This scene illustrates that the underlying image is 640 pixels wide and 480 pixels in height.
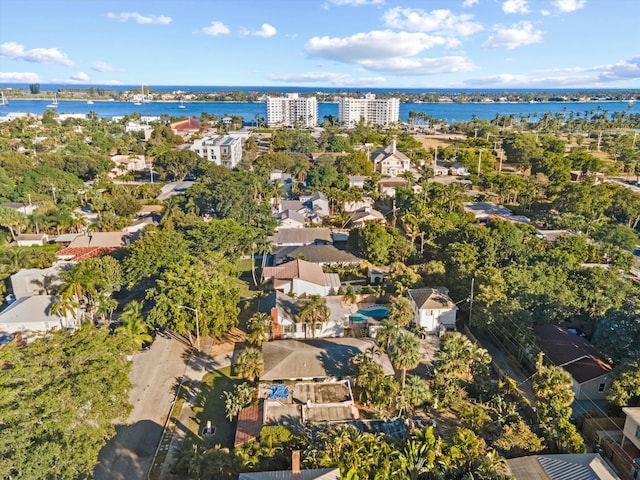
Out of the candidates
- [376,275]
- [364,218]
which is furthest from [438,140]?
[376,275]

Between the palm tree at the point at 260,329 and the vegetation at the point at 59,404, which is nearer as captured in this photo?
the vegetation at the point at 59,404

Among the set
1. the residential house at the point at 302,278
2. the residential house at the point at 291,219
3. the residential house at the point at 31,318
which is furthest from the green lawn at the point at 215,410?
the residential house at the point at 291,219

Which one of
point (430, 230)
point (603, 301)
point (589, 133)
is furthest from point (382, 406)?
point (589, 133)

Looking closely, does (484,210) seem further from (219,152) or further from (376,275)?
(219,152)

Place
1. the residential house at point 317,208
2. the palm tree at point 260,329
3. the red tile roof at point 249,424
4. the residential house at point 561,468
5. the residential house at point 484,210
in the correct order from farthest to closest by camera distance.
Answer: the residential house at point 484,210
the residential house at point 317,208
the palm tree at point 260,329
the red tile roof at point 249,424
the residential house at point 561,468

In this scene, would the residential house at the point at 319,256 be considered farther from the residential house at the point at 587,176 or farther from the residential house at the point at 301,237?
the residential house at the point at 587,176

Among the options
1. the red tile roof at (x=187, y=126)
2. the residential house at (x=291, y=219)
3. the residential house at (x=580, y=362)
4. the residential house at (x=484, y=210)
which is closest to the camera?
the residential house at (x=580, y=362)
